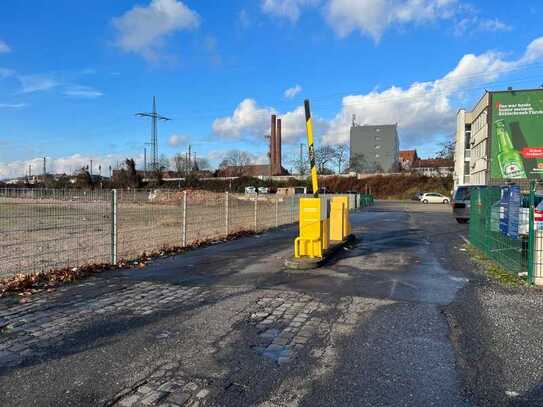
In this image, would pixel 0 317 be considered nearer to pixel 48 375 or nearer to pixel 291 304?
pixel 48 375

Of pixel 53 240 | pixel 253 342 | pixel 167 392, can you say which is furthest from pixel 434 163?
pixel 167 392

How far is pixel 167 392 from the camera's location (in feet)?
11.9

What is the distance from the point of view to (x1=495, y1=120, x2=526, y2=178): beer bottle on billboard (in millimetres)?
46438

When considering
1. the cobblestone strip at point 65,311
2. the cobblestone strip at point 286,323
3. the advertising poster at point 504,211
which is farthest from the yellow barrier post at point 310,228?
the advertising poster at point 504,211

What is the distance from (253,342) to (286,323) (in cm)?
78

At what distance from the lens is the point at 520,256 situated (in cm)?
895

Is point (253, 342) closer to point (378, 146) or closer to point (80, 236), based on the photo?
point (80, 236)

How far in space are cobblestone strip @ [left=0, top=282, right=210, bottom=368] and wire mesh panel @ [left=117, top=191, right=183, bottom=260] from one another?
3937 mm

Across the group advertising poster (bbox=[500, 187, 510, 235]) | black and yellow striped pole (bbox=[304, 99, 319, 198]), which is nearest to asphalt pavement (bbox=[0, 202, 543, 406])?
advertising poster (bbox=[500, 187, 510, 235])

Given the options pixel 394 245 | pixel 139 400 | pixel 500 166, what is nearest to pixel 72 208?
pixel 394 245

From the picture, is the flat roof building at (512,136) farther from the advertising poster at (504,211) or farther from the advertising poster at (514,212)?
the advertising poster at (514,212)

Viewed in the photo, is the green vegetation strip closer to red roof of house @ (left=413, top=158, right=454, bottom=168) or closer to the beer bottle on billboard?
the beer bottle on billboard

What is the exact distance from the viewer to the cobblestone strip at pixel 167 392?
3432mm

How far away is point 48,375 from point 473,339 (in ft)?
14.1
